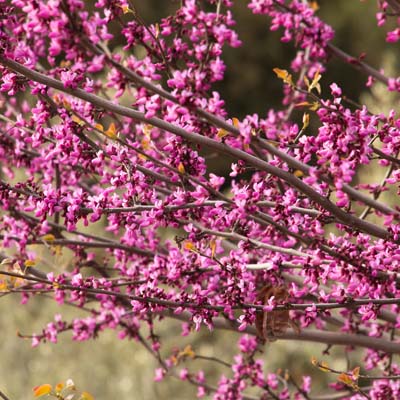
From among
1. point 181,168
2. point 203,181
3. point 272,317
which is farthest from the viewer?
point 272,317

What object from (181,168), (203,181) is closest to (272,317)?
(203,181)

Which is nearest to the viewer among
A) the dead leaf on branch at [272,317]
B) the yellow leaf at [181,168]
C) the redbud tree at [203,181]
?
the redbud tree at [203,181]

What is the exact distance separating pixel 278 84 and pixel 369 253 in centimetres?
1642

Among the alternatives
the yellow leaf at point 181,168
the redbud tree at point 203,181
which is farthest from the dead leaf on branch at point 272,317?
the yellow leaf at point 181,168

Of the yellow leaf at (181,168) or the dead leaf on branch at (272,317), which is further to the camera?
the dead leaf on branch at (272,317)

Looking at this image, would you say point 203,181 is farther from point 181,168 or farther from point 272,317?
point 272,317

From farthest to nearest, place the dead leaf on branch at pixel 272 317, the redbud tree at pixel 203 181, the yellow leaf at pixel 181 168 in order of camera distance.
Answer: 1. the dead leaf on branch at pixel 272 317
2. the yellow leaf at pixel 181 168
3. the redbud tree at pixel 203 181

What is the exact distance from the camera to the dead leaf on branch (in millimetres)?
3217

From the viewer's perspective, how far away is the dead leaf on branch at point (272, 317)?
10.6 feet

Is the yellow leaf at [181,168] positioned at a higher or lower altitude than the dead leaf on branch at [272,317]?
higher

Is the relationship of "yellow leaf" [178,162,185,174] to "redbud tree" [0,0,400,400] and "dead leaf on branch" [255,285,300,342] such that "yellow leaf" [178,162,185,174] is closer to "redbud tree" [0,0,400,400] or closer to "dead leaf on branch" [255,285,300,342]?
"redbud tree" [0,0,400,400]

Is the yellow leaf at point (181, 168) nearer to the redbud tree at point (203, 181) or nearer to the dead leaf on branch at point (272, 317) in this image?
the redbud tree at point (203, 181)

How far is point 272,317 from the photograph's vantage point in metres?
3.27

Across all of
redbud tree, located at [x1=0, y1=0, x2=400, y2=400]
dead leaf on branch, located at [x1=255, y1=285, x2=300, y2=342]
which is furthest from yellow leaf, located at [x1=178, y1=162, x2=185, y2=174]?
dead leaf on branch, located at [x1=255, y1=285, x2=300, y2=342]
